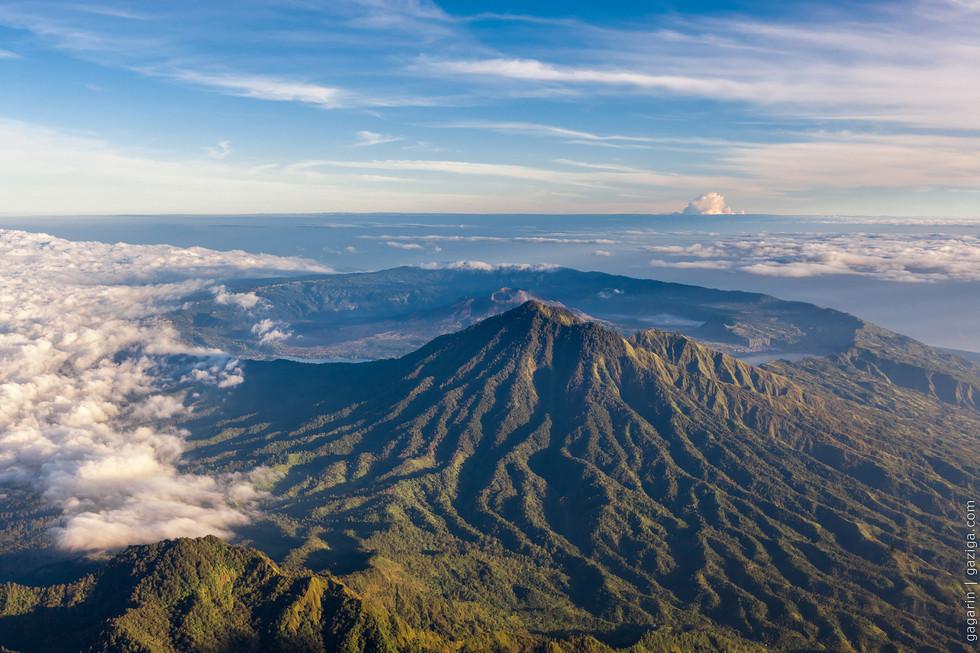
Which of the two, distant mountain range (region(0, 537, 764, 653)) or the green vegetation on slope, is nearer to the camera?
the green vegetation on slope

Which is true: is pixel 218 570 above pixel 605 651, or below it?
above

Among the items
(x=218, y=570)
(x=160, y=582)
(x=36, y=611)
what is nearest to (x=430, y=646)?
(x=218, y=570)

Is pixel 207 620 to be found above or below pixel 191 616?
below

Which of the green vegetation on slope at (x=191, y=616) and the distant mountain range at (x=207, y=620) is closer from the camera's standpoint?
the green vegetation on slope at (x=191, y=616)

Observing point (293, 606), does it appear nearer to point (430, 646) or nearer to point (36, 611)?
point (430, 646)

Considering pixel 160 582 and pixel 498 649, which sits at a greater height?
pixel 160 582

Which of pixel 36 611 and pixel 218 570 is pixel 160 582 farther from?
pixel 36 611

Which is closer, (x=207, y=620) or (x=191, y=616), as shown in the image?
(x=191, y=616)

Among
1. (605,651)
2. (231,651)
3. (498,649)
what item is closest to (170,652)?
(231,651)

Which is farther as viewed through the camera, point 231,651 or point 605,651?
point 605,651
